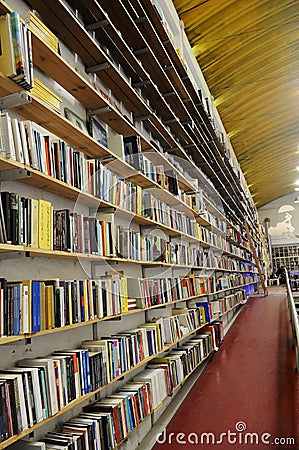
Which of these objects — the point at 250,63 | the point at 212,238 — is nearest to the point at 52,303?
the point at 212,238

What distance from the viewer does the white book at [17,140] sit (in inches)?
64.4

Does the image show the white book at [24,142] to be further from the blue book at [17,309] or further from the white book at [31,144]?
the blue book at [17,309]

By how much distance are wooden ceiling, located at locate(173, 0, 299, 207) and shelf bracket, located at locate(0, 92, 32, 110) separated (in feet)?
14.4

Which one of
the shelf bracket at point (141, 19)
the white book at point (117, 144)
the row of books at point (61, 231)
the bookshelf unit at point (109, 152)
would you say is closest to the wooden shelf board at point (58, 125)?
the bookshelf unit at point (109, 152)

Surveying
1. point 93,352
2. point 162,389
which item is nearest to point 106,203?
point 93,352

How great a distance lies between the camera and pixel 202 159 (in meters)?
5.54

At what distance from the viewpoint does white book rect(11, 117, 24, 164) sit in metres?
1.63

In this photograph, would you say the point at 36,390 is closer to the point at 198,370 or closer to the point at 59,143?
the point at 59,143

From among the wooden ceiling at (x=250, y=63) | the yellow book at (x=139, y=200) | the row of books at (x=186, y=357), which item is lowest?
the row of books at (x=186, y=357)

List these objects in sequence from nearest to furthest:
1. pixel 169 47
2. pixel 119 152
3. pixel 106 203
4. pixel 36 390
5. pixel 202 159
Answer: pixel 36 390, pixel 106 203, pixel 119 152, pixel 169 47, pixel 202 159

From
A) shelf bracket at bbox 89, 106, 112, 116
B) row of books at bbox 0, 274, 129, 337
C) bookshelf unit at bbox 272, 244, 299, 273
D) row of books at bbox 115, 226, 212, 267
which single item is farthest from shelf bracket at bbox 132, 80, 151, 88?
bookshelf unit at bbox 272, 244, 299, 273

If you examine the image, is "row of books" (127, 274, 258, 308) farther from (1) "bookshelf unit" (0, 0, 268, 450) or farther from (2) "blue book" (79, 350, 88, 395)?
(2) "blue book" (79, 350, 88, 395)

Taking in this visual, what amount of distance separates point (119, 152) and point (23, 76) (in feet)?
4.04

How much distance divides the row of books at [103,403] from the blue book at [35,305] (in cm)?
19
